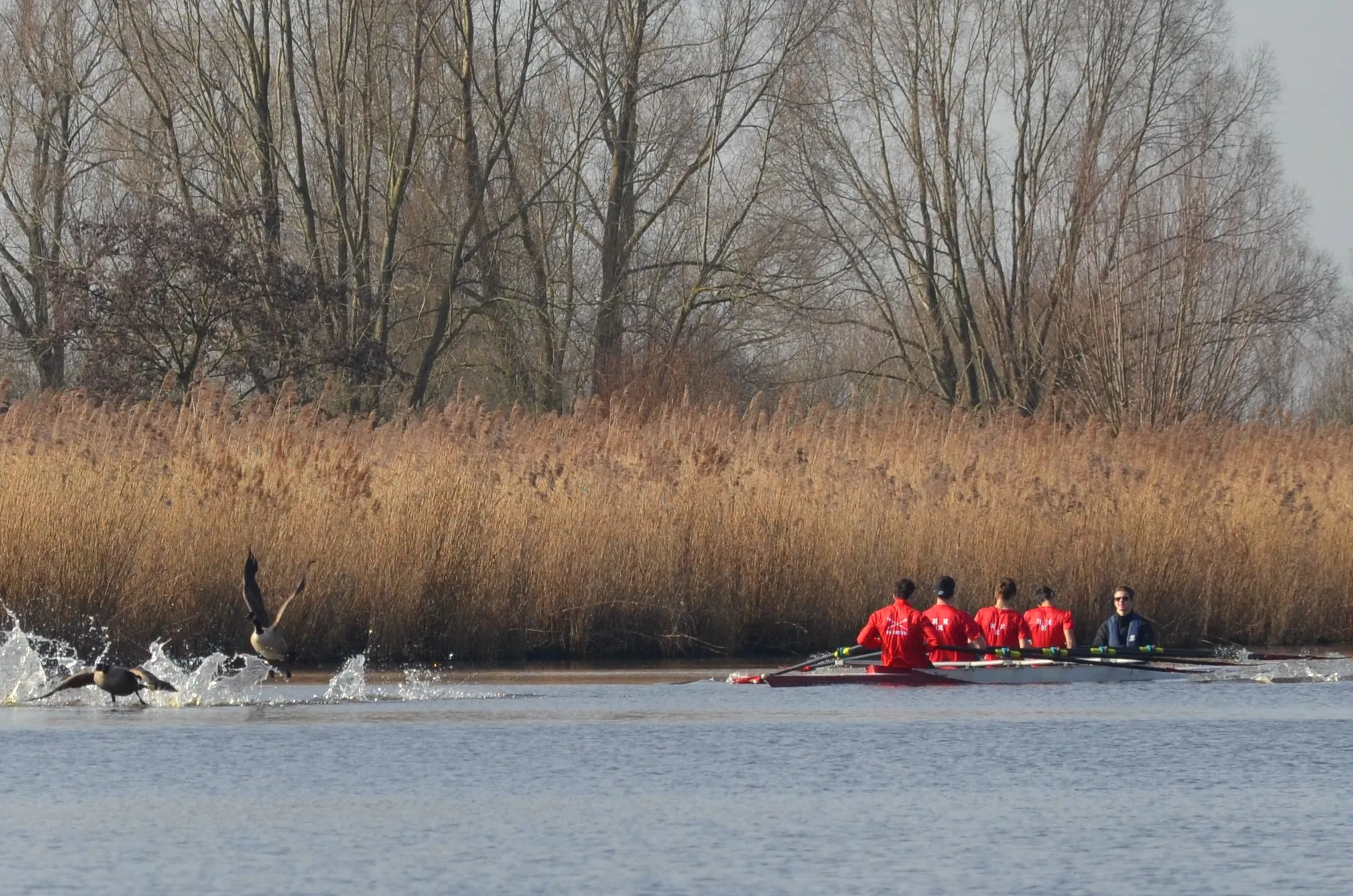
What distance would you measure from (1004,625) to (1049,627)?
1.30ft

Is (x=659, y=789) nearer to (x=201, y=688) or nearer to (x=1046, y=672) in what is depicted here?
(x=201, y=688)

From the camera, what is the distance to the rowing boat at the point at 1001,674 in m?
14.8

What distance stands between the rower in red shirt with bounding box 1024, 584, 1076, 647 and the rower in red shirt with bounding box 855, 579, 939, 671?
1.19 meters

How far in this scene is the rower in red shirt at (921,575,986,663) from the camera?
49.1ft

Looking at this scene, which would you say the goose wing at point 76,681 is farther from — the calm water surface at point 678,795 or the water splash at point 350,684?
the water splash at point 350,684

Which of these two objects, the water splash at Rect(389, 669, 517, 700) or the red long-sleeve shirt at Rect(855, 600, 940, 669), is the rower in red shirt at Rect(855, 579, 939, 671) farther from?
the water splash at Rect(389, 669, 517, 700)

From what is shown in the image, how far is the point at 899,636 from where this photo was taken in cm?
1465

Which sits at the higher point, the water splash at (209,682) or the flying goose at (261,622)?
the flying goose at (261,622)

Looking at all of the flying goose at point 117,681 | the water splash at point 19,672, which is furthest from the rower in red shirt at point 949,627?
the water splash at point 19,672

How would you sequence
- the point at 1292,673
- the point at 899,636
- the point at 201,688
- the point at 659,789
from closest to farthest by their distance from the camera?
1. the point at 659,789
2. the point at 201,688
3. the point at 899,636
4. the point at 1292,673

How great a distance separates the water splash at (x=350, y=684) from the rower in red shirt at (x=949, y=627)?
13.3ft

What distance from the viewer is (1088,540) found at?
1731 centimetres

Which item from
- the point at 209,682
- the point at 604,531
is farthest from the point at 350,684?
the point at 604,531

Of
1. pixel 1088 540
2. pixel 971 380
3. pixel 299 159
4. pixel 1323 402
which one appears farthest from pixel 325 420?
pixel 1323 402
